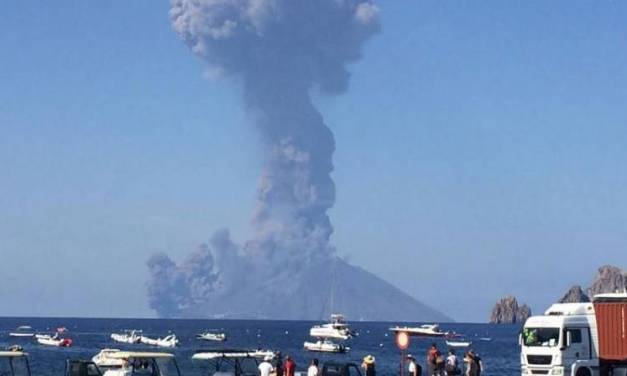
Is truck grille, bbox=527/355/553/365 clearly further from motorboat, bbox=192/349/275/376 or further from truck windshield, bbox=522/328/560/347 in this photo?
motorboat, bbox=192/349/275/376

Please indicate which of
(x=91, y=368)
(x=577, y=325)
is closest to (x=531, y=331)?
(x=577, y=325)

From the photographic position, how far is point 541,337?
1986 inches

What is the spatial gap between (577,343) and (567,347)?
572mm

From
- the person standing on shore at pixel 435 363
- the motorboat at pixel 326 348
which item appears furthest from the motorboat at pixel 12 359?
the motorboat at pixel 326 348

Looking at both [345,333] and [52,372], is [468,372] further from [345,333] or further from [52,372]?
[345,333]

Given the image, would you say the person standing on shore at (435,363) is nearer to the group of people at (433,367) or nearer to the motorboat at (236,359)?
the group of people at (433,367)

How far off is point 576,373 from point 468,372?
15.3ft

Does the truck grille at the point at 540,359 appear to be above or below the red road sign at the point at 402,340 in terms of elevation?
below

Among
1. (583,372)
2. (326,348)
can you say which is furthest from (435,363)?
(326,348)

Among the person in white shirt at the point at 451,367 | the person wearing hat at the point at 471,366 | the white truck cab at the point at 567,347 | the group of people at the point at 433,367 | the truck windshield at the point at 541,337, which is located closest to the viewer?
the white truck cab at the point at 567,347

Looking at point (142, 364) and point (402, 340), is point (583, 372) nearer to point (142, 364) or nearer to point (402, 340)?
point (402, 340)

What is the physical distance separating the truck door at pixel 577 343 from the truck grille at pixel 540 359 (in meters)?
0.88

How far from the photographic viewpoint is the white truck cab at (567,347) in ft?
162

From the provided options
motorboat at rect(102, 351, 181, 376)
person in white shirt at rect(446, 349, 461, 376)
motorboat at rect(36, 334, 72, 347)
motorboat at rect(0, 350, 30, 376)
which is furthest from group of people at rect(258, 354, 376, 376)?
motorboat at rect(36, 334, 72, 347)
